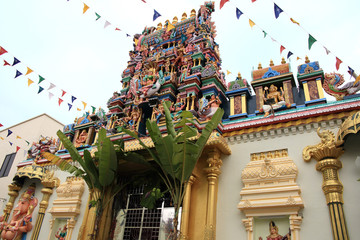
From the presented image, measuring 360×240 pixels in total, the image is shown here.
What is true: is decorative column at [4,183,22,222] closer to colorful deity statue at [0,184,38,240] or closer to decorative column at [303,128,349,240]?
colorful deity statue at [0,184,38,240]

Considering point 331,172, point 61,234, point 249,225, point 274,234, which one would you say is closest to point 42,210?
point 61,234

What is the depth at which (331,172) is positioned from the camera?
767 centimetres

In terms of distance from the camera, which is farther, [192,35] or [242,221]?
[192,35]

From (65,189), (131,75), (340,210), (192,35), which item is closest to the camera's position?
(340,210)

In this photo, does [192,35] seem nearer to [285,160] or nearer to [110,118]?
[110,118]

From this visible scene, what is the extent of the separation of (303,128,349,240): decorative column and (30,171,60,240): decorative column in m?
10.7

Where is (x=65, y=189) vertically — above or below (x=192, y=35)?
below

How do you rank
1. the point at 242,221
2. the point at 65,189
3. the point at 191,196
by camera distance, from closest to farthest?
the point at 242,221
the point at 191,196
the point at 65,189

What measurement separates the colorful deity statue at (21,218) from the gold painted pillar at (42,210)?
0.54 metres

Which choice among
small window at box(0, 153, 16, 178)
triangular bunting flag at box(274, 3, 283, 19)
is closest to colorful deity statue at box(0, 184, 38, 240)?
small window at box(0, 153, 16, 178)

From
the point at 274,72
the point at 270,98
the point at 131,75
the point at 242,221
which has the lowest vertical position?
the point at 242,221

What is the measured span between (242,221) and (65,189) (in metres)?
8.01

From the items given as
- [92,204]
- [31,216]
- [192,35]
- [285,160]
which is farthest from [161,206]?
[192,35]

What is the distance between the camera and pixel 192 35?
46.6ft
